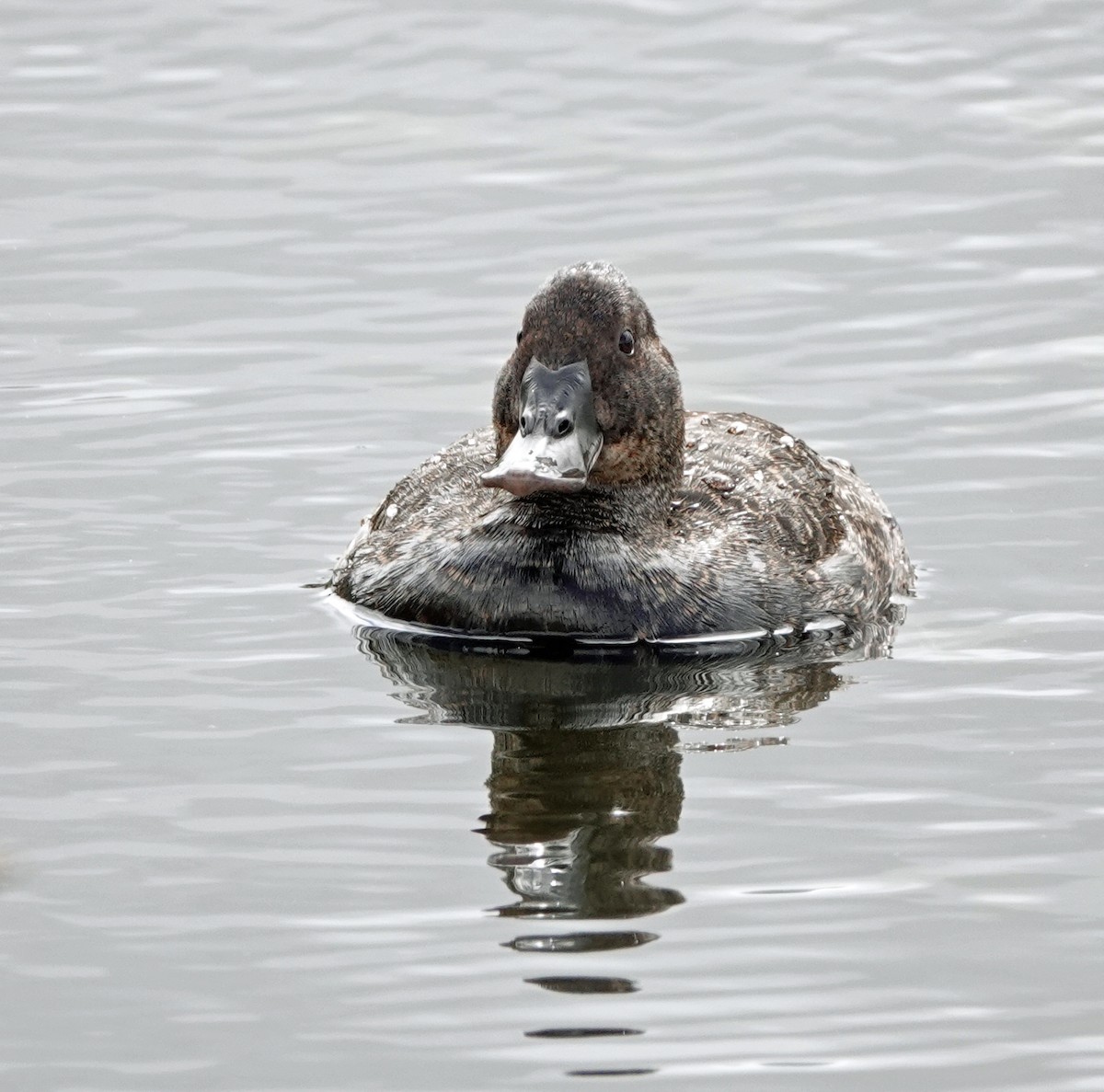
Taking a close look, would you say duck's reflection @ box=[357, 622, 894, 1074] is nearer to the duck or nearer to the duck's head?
the duck

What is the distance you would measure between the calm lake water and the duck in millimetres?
312

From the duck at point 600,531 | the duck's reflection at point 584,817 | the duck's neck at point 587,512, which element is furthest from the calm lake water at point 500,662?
the duck's neck at point 587,512

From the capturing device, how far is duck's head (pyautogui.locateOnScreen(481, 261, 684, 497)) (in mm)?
10852

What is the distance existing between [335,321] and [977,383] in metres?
4.00

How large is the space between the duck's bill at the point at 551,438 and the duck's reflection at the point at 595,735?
866 mm

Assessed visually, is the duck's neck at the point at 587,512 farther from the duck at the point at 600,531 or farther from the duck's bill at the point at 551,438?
the duck's bill at the point at 551,438

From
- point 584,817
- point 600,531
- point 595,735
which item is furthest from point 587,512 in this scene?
point 584,817

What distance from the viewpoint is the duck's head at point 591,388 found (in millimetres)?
10852

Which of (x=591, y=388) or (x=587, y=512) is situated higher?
(x=591, y=388)

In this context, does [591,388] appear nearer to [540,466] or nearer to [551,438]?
[551,438]

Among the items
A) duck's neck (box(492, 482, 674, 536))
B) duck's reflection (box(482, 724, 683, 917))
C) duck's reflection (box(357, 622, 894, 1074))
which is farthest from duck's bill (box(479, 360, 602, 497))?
duck's reflection (box(482, 724, 683, 917))

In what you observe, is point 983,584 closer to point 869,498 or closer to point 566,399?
point 869,498

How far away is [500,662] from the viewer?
11102 mm

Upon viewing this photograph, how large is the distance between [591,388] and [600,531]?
645 mm
